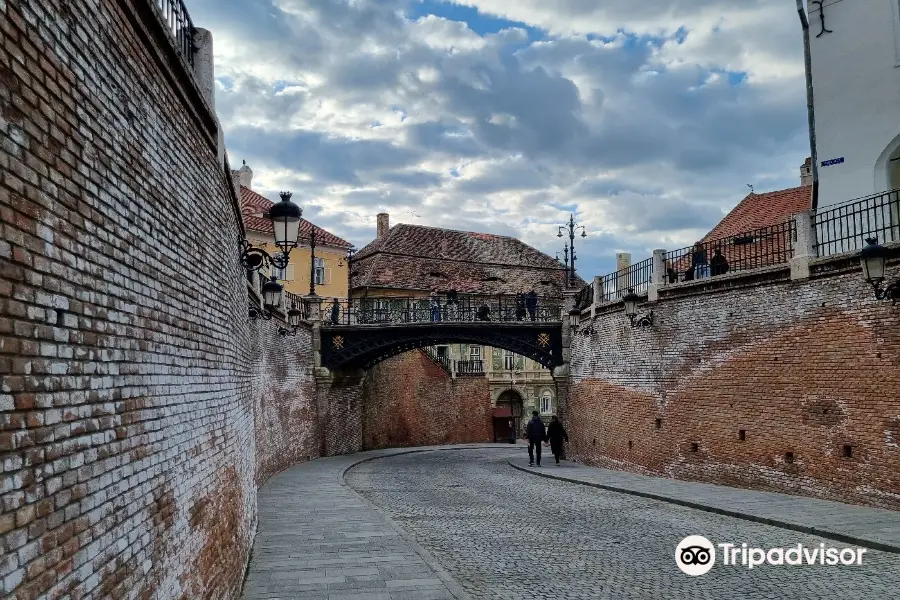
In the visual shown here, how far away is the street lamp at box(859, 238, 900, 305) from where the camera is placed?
12.4 metres

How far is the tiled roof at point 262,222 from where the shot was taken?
39656 mm

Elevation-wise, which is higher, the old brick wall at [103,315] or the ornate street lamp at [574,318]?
the ornate street lamp at [574,318]

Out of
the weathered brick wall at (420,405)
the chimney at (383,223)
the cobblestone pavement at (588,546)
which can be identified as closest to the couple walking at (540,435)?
the cobblestone pavement at (588,546)

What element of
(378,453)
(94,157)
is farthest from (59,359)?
(378,453)

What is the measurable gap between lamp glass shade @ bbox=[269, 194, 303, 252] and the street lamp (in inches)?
352

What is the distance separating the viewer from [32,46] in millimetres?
3467

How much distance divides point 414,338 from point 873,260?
22519 millimetres

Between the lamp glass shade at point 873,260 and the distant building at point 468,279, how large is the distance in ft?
116

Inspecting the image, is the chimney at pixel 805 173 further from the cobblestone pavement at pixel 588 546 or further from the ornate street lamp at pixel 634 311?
the cobblestone pavement at pixel 588 546

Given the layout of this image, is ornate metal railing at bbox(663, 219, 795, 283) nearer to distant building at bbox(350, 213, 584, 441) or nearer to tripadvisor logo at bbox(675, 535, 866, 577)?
tripadvisor logo at bbox(675, 535, 866, 577)

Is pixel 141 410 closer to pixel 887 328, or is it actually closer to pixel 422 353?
pixel 887 328

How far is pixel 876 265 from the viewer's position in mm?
12461

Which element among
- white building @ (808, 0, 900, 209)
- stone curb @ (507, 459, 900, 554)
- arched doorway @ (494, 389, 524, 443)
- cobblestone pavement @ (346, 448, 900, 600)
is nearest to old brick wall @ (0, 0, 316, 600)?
cobblestone pavement @ (346, 448, 900, 600)

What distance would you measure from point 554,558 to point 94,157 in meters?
8.74
